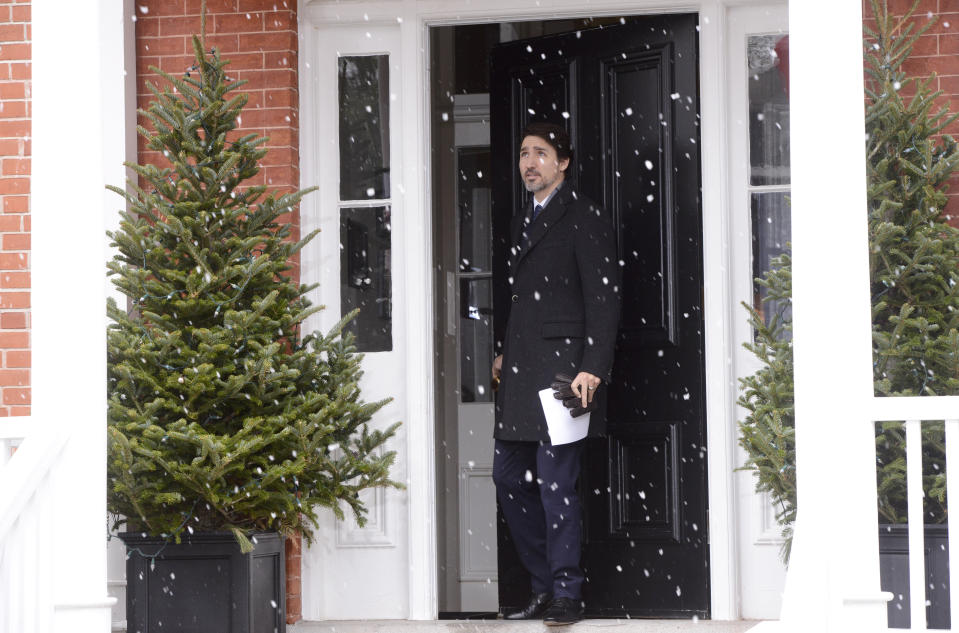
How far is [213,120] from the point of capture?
4320 mm

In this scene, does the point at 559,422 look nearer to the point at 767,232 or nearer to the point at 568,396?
the point at 568,396

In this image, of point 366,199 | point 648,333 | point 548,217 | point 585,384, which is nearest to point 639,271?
point 648,333

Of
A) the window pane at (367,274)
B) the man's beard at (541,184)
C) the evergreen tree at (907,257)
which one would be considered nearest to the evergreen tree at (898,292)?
the evergreen tree at (907,257)

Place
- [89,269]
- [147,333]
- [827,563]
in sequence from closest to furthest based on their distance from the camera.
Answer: [827,563], [89,269], [147,333]

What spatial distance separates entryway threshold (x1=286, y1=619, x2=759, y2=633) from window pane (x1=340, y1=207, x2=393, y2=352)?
3.82ft

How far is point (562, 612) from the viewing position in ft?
14.5

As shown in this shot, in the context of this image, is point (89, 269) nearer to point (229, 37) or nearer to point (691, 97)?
point (229, 37)

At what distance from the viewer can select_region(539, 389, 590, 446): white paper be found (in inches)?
176

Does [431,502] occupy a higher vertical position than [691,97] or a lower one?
lower

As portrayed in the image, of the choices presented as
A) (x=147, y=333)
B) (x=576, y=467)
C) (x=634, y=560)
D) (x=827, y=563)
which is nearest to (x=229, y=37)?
(x=147, y=333)

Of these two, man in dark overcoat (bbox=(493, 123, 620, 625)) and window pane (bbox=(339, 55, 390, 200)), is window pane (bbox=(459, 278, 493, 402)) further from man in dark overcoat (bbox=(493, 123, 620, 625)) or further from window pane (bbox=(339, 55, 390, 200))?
man in dark overcoat (bbox=(493, 123, 620, 625))

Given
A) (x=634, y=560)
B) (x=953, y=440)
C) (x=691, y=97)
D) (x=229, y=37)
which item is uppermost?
(x=229, y=37)

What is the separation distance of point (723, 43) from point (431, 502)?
230 centimetres

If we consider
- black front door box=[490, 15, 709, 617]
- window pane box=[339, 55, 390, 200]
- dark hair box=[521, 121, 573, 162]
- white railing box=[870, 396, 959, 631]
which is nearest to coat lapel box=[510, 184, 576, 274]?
dark hair box=[521, 121, 573, 162]
